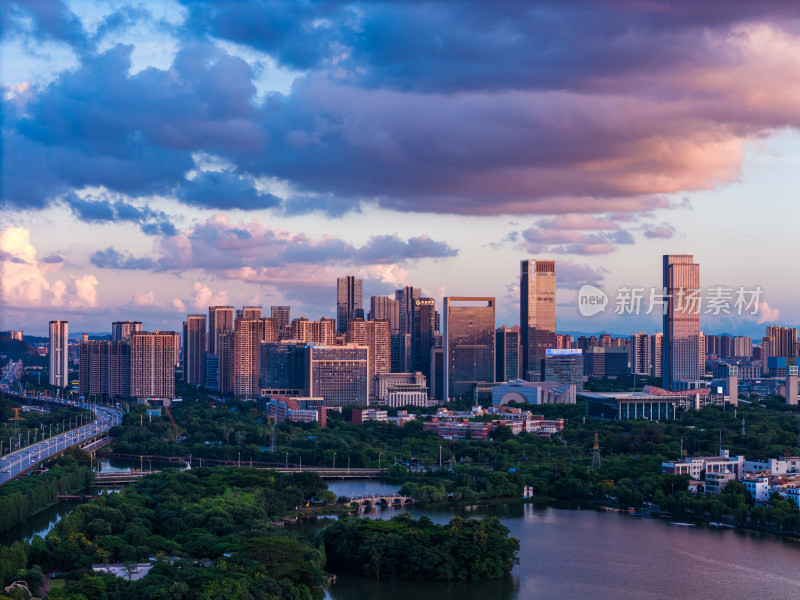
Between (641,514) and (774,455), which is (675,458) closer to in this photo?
(774,455)

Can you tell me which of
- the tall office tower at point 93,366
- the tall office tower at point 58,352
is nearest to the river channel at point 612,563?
the tall office tower at point 93,366

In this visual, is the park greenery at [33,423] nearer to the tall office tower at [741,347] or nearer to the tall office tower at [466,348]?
the tall office tower at [466,348]

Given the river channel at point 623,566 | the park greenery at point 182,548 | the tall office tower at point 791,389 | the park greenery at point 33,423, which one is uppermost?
the tall office tower at point 791,389

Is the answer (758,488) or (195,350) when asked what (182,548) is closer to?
(758,488)

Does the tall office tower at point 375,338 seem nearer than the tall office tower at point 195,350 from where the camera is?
Yes

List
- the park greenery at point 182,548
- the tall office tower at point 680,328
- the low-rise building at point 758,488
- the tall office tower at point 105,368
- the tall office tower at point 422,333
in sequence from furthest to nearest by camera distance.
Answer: the tall office tower at point 422,333
the tall office tower at point 105,368
the tall office tower at point 680,328
the low-rise building at point 758,488
the park greenery at point 182,548

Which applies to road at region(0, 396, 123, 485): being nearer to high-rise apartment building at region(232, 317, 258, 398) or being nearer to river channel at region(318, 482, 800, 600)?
high-rise apartment building at region(232, 317, 258, 398)
